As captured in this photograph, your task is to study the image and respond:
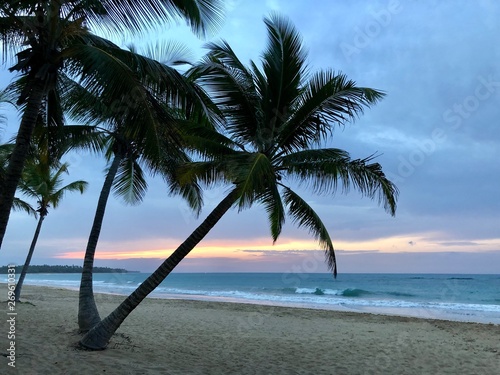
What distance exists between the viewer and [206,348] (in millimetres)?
8938

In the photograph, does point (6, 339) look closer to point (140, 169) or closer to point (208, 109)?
point (140, 169)

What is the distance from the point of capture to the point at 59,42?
551 cm

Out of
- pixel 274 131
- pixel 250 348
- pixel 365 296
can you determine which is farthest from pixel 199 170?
pixel 365 296

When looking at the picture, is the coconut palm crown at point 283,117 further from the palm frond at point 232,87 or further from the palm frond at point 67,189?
the palm frond at point 67,189

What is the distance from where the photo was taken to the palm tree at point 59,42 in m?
5.19

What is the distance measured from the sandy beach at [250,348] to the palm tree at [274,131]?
0.91m

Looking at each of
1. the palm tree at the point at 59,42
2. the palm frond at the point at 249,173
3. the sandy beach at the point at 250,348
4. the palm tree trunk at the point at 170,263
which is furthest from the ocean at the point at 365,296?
the palm tree at the point at 59,42

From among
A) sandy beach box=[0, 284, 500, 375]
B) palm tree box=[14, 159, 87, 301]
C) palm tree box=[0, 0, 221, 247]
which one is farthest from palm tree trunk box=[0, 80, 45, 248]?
palm tree box=[14, 159, 87, 301]

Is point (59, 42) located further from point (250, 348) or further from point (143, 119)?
point (250, 348)

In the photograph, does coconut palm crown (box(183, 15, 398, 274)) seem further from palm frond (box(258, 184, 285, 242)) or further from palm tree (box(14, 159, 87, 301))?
palm tree (box(14, 159, 87, 301))

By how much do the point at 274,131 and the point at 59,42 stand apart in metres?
3.47

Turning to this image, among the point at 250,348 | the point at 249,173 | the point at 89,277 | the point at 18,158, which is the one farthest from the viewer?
the point at 250,348

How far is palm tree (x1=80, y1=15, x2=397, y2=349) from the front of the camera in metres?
6.93

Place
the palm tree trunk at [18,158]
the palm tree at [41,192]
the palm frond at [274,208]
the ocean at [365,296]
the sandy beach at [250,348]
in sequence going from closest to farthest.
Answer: the palm tree trunk at [18,158], the sandy beach at [250,348], the palm frond at [274,208], the palm tree at [41,192], the ocean at [365,296]
